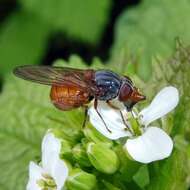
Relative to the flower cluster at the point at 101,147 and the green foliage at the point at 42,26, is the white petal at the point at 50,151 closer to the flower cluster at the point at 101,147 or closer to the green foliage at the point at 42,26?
the flower cluster at the point at 101,147

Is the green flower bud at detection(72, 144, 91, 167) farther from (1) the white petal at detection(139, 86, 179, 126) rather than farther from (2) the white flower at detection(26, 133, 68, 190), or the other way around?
(1) the white petal at detection(139, 86, 179, 126)

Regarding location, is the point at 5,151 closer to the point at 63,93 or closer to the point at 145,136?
the point at 63,93

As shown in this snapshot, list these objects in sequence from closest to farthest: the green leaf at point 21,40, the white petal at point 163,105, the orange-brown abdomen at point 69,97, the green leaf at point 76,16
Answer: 1. the white petal at point 163,105
2. the orange-brown abdomen at point 69,97
3. the green leaf at point 76,16
4. the green leaf at point 21,40

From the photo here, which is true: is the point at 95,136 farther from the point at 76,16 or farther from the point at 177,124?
the point at 76,16

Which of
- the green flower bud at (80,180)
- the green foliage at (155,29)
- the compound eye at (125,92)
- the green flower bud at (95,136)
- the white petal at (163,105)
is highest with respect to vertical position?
the green foliage at (155,29)

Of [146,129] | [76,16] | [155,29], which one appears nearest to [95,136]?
[146,129]

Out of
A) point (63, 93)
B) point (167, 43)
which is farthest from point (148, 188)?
point (167, 43)

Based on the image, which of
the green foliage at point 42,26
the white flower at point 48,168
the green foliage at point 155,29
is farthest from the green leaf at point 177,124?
the green foliage at point 42,26
